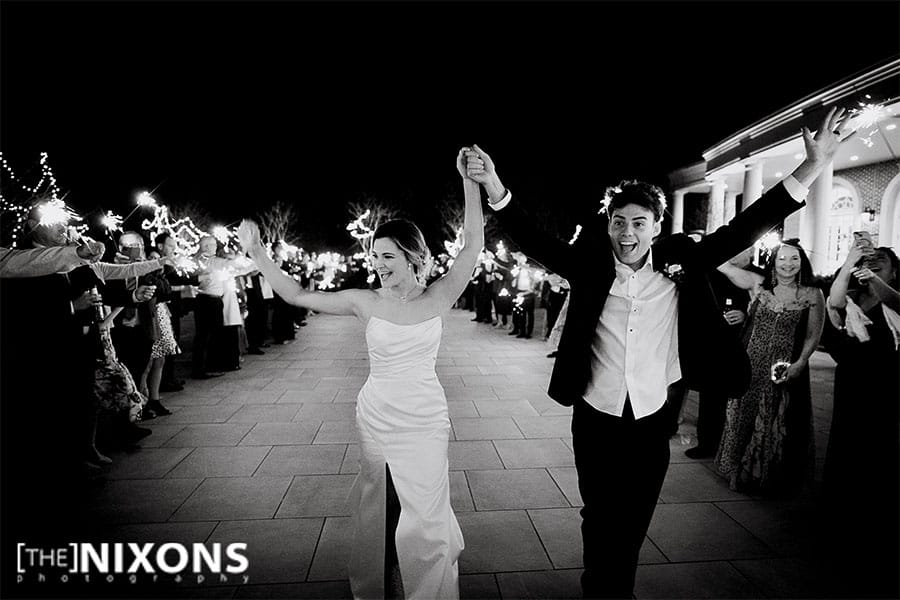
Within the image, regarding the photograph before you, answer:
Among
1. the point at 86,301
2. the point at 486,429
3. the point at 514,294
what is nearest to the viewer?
the point at 86,301

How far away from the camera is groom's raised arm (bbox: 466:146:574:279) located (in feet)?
8.44

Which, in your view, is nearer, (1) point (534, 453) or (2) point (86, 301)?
(2) point (86, 301)

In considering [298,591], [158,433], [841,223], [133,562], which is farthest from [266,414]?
[841,223]

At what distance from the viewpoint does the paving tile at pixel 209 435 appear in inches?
209

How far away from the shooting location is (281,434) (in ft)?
18.5

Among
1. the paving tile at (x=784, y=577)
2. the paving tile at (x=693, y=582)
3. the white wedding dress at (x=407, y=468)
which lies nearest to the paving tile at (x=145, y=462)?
the white wedding dress at (x=407, y=468)

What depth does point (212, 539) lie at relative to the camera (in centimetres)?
339

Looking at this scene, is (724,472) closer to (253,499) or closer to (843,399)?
(843,399)

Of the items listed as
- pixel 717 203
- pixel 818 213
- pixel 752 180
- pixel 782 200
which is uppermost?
pixel 752 180

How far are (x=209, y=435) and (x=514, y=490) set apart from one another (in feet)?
11.3

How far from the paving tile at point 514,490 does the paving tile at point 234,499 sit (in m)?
1.57

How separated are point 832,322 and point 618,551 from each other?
2.70 metres

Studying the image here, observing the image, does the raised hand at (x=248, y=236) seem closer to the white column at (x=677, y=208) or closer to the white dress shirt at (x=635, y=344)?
A: the white dress shirt at (x=635, y=344)

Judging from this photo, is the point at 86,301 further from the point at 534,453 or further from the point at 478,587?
the point at 534,453
